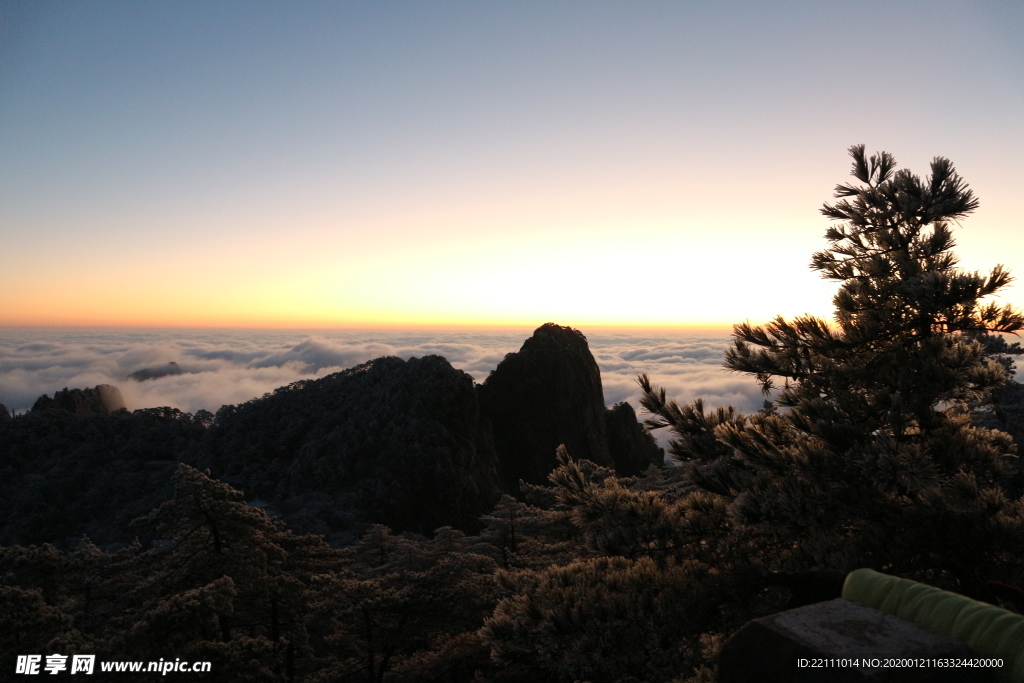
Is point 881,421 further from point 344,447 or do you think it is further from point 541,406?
point 541,406

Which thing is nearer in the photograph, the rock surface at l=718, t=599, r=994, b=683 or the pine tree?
the rock surface at l=718, t=599, r=994, b=683

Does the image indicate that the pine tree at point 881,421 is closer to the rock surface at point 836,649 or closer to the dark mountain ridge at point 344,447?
the rock surface at point 836,649

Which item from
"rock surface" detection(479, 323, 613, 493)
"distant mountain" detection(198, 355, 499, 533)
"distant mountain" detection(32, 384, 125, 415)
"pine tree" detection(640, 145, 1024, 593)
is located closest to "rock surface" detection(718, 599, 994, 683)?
"pine tree" detection(640, 145, 1024, 593)

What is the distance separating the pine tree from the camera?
186 inches

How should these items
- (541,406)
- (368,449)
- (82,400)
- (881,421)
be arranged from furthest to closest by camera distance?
(82,400) → (541,406) → (368,449) → (881,421)

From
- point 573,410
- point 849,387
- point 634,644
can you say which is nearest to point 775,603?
point 634,644

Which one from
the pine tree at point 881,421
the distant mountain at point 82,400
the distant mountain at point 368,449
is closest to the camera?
the pine tree at point 881,421

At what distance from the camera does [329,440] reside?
49812 millimetres

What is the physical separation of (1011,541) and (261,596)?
41.6 ft

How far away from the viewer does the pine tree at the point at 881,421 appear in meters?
4.73

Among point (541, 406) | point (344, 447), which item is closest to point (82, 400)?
point (344, 447)

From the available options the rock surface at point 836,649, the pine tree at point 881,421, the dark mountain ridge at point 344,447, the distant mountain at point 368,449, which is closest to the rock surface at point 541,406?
the dark mountain ridge at point 344,447

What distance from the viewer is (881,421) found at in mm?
5742

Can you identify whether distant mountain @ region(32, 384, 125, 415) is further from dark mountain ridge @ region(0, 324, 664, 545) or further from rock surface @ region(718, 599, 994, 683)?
rock surface @ region(718, 599, 994, 683)
